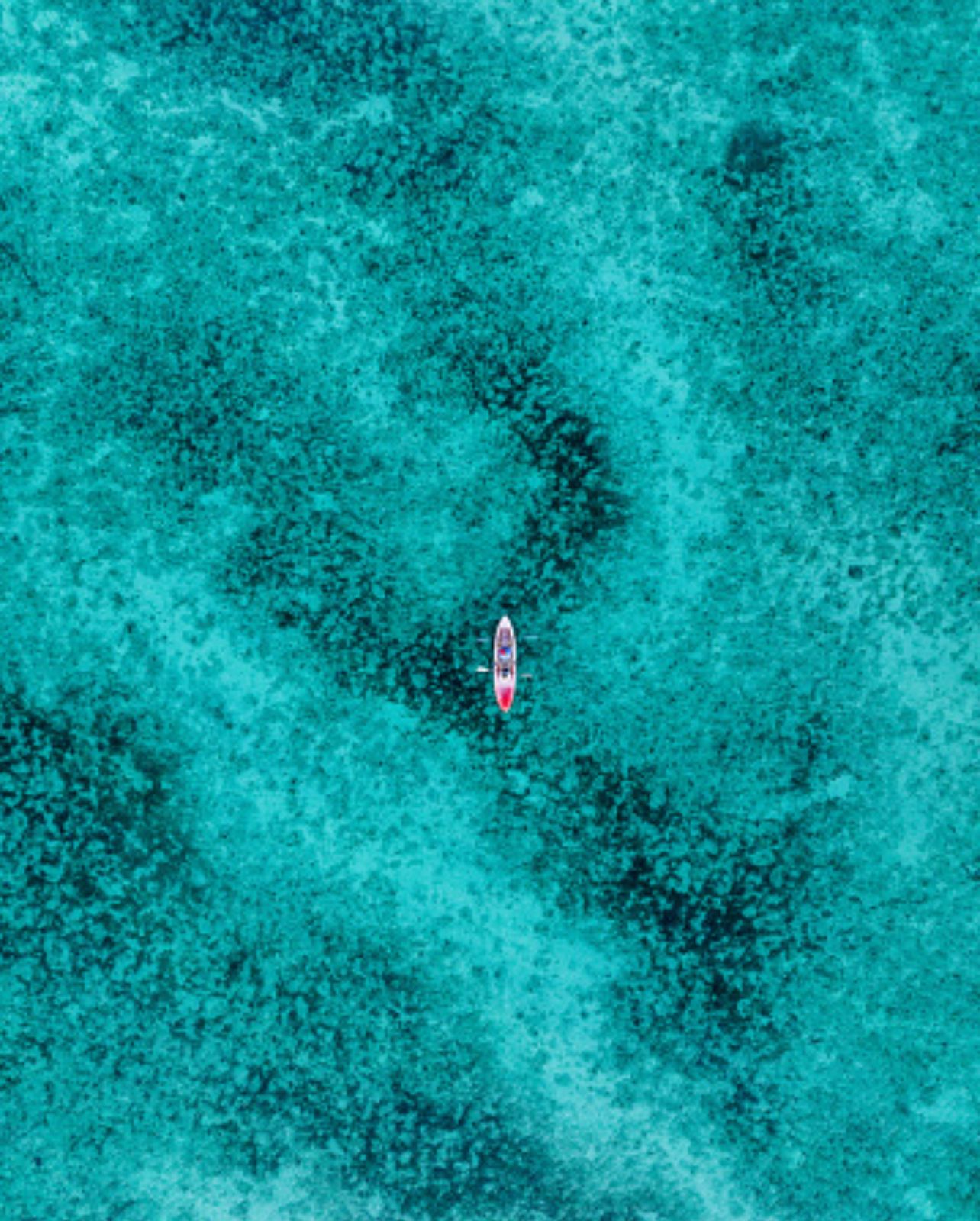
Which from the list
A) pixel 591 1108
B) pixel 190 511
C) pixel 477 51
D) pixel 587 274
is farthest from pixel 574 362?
pixel 591 1108

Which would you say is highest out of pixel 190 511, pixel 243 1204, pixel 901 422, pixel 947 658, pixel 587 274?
pixel 587 274

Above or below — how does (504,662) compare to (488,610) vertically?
below

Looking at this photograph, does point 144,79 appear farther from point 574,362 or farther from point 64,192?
point 574,362

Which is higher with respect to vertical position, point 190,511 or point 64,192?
point 64,192
